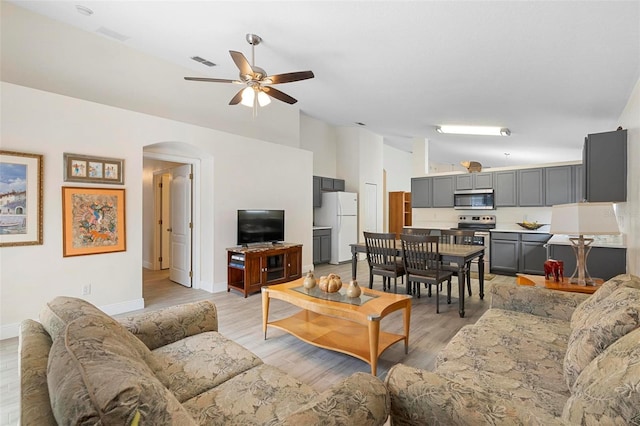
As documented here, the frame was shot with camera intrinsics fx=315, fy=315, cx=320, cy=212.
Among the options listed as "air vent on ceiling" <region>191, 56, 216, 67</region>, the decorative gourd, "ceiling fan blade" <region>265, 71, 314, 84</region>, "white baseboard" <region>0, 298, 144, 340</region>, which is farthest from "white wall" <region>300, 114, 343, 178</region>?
the decorative gourd

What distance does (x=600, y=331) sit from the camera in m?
1.40

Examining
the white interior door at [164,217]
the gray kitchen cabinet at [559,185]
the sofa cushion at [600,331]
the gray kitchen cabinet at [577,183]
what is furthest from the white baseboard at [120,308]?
the gray kitchen cabinet at [577,183]

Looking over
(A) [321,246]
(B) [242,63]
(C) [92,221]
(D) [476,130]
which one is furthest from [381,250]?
(D) [476,130]

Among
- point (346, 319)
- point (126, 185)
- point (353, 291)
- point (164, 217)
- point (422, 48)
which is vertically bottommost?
point (346, 319)

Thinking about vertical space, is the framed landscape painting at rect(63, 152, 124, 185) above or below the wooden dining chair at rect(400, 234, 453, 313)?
above

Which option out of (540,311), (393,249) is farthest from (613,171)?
(393,249)

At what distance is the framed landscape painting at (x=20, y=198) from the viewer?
3.09 meters

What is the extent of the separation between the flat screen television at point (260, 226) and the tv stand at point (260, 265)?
124mm

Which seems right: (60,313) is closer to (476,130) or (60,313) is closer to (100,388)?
(100,388)

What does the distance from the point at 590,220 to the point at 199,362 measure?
3.15 metres

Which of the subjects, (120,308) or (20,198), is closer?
(20,198)

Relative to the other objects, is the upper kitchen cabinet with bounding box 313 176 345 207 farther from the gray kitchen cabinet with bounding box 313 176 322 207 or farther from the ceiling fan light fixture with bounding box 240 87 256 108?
the ceiling fan light fixture with bounding box 240 87 256 108

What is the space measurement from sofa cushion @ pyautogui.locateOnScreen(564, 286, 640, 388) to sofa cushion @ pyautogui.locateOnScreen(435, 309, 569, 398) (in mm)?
164

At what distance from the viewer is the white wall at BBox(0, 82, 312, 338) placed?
3.19 metres
